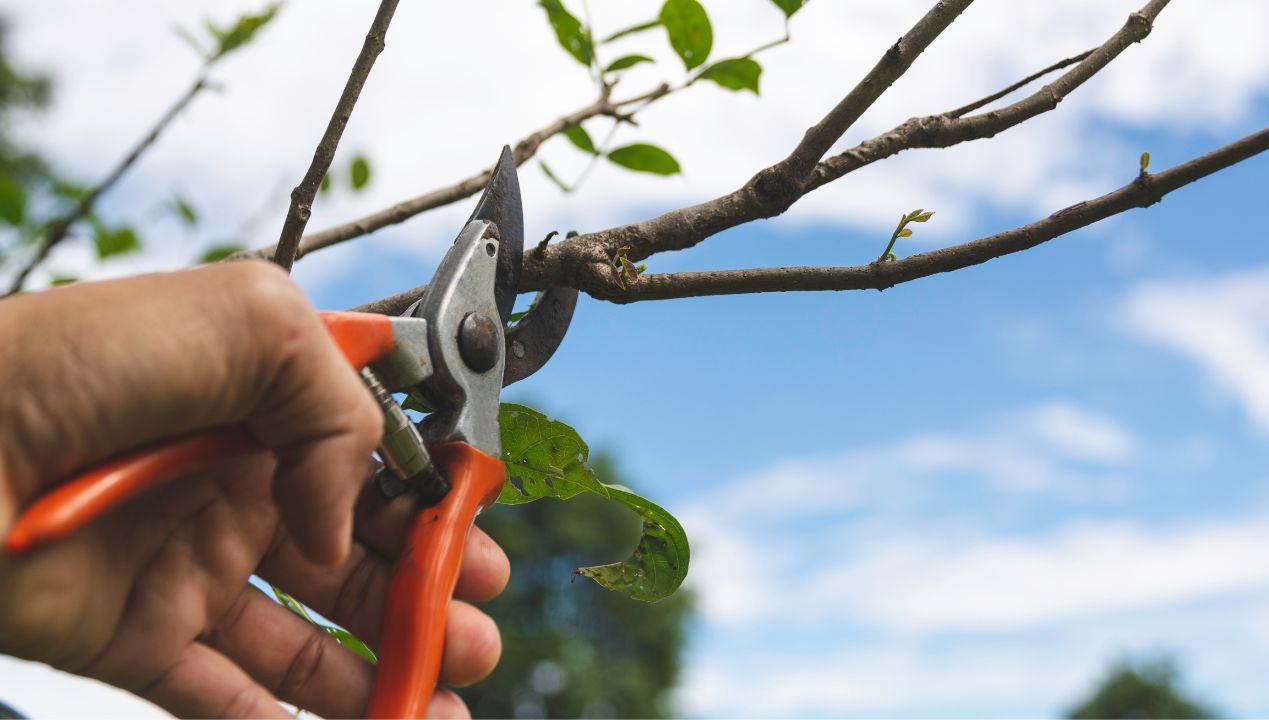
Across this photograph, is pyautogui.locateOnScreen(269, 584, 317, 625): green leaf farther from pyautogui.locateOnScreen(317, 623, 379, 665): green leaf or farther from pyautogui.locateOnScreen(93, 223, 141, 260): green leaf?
pyautogui.locateOnScreen(93, 223, 141, 260): green leaf

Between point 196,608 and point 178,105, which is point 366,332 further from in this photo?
point 178,105

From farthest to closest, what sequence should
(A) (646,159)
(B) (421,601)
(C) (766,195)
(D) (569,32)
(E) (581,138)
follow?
1. (E) (581,138)
2. (A) (646,159)
3. (D) (569,32)
4. (C) (766,195)
5. (B) (421,601)

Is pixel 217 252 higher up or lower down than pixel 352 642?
higher up

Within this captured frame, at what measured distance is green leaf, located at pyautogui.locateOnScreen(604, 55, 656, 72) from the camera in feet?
7.99

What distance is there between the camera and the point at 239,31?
2.92m

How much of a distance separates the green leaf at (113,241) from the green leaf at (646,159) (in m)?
1.87

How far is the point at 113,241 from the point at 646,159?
2.00m

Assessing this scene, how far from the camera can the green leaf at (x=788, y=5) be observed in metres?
2.18

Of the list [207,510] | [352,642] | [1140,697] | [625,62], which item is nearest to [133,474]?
[207,510]

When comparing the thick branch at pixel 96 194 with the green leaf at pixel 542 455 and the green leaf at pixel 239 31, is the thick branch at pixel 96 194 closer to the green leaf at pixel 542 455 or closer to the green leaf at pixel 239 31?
the green leaf at pixel 239 31

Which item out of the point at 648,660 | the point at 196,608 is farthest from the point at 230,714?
the point at 648,660

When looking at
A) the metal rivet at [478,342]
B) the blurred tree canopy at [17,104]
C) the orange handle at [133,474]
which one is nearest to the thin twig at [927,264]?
the metal rivet at [478,342]

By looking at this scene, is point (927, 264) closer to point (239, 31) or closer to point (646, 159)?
point (646, 159)

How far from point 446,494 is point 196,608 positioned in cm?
46
